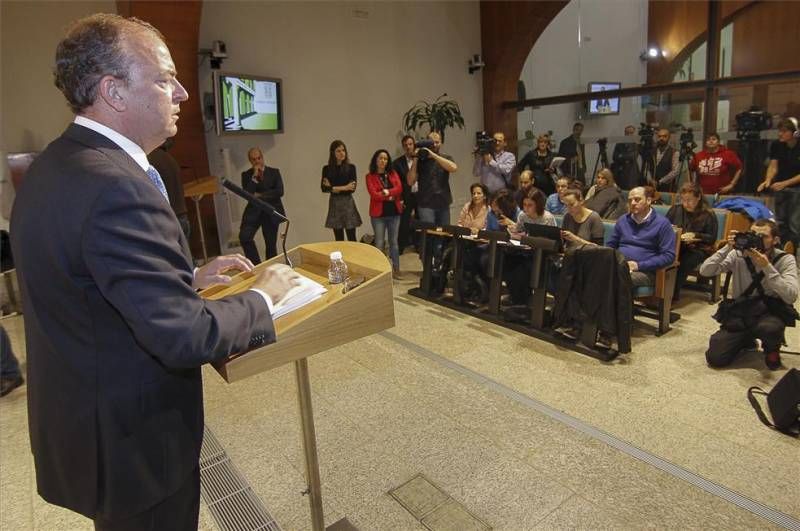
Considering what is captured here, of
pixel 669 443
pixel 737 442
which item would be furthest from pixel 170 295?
pixel 737 442

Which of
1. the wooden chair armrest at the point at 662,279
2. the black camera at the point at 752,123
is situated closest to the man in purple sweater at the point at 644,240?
the wooden chair armrest at the point at 662,279

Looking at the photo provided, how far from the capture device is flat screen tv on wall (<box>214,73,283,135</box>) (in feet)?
18.2

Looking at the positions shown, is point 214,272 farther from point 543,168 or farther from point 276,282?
point 543,168

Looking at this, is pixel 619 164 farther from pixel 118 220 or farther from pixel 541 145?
pixel 118 220

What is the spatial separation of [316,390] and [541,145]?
15.4ft

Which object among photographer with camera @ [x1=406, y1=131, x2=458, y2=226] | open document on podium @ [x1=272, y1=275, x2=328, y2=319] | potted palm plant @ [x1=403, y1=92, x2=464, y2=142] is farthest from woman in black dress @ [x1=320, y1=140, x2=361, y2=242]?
open document on podium @ [x1=272, y1=275, x2=328, y2=319]

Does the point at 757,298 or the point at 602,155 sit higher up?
the point at 602,155

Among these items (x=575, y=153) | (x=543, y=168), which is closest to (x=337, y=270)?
(x=543, y=168)

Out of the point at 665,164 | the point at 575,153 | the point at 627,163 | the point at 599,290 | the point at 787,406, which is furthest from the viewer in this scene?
the point at 575,153

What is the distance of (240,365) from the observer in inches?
42.6

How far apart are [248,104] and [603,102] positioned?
4.65 metres

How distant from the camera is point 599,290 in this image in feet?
10.8

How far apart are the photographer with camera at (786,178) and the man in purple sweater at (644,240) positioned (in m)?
2.00

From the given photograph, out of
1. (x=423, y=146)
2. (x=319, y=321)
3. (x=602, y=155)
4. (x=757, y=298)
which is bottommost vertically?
(x=757, y=298)
